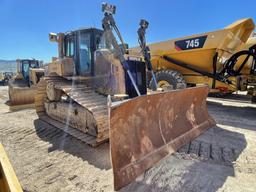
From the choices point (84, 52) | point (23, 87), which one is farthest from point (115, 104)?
point (23, 87)

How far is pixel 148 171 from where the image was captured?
2.44m

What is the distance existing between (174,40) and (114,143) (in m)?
5.62

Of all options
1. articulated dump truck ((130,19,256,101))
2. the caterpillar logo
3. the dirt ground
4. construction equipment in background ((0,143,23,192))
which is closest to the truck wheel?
articulated dump truck ((130,19,256,101))

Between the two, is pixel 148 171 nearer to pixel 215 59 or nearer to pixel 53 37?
pixel 53 37

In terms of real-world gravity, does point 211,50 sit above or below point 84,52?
above

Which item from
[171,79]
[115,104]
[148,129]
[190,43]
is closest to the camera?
[115,104]

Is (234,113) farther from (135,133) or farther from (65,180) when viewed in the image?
(65,180)

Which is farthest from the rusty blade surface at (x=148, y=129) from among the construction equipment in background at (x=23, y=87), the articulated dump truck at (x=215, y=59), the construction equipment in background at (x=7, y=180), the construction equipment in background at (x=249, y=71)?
the construction equipment in background at (x=23, y=87)

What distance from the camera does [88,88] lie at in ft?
14.2

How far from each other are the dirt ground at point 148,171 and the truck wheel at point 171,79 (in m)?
2.84

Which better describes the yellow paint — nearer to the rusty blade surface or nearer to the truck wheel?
the truck wheel

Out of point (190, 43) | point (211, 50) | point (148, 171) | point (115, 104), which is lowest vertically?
point (148, 171)

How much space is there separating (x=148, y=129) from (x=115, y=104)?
808mm

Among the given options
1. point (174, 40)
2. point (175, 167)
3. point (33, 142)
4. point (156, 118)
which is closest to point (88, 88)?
point (33, 142)
